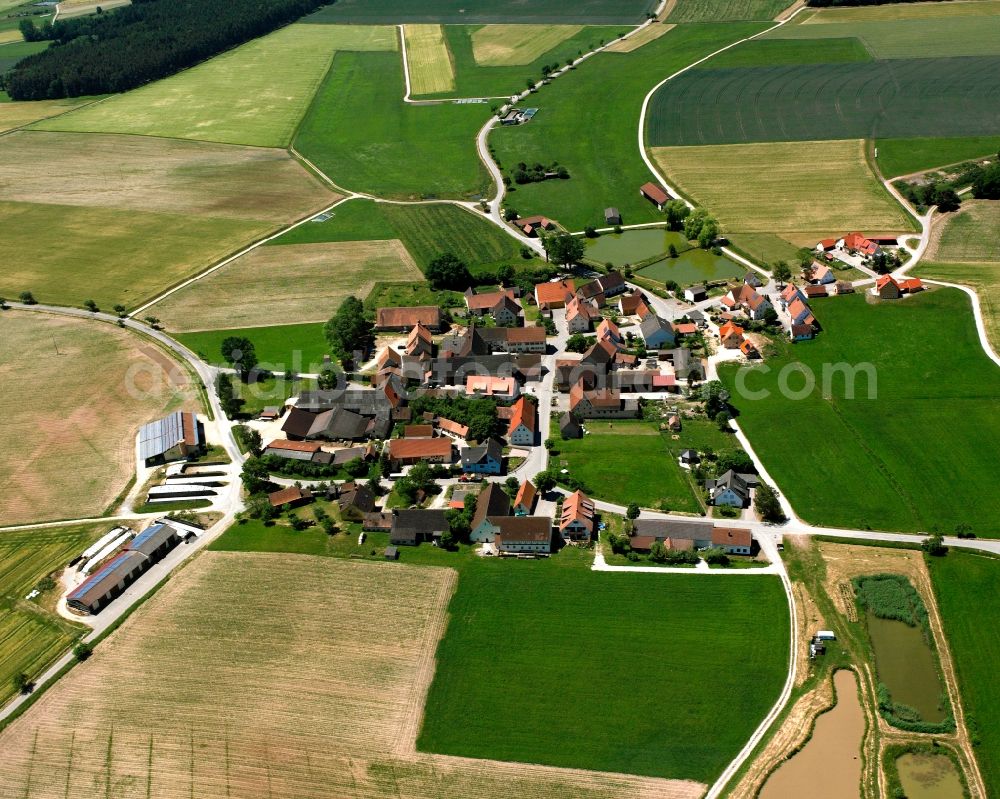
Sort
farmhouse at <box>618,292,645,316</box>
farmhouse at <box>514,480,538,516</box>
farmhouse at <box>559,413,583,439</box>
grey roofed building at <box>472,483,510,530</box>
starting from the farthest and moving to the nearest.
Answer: farmhouse at <box>618,292,645,316</box>
farmhouse at <box>559,413,583,439</box>
farmhouse at <box>514,480,538,516</box>
grey roofed building at <box>472,483,510,530</box>

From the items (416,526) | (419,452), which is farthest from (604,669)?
(419,452)

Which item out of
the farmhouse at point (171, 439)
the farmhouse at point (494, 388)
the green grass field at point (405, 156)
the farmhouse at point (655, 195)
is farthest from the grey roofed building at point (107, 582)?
the farmhouse at point (655, 195)

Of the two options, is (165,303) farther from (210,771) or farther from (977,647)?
(977,647)

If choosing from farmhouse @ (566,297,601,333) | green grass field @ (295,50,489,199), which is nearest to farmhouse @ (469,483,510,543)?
farmhouse @ (566,297,601,333)

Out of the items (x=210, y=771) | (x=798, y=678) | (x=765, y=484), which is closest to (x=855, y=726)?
(x=798, y=678)

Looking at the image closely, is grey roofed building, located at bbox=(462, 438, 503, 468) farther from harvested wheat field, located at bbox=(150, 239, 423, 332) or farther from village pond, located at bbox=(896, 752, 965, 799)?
village pond, located at bbox=(896, 752, 965, 799)

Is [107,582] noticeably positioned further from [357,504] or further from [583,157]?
[583,157]

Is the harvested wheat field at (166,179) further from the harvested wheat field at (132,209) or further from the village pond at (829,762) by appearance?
the village pond at (829,762)
